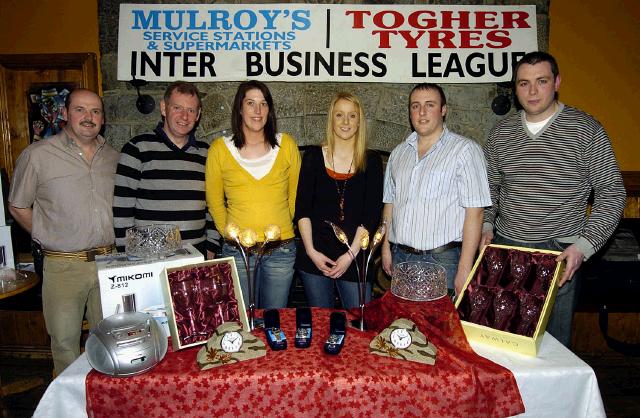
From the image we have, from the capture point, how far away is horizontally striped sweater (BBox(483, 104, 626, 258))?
2030 millimetres

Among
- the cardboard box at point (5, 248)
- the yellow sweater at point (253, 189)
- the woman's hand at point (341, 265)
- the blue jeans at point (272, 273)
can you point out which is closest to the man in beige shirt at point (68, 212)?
the cardboard box at point (5, 248)

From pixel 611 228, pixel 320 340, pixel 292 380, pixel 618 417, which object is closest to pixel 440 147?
pixel 611 228

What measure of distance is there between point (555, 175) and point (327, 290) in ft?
4.23

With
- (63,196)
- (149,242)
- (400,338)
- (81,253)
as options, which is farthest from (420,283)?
(63,196)

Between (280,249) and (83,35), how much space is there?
2577mm

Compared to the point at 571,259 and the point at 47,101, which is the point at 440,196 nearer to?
the point at 571,259

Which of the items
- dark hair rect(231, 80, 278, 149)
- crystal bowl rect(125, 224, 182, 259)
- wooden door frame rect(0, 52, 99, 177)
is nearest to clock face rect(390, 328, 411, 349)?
crystal bowl rect(125, 224, 182, 259)

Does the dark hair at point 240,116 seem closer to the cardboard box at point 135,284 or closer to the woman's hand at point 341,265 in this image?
the woman's hand at point 341,265

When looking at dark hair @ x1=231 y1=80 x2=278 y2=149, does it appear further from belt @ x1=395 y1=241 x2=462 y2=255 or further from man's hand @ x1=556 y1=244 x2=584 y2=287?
man's hand @ x1=556 y1=244 x2=584 y2=287

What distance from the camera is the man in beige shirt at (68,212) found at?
2.41m

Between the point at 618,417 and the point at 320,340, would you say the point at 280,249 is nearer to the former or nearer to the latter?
the point at 320,340

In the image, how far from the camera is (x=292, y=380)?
4.56 feet

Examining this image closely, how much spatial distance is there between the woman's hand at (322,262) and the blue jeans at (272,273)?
165mm

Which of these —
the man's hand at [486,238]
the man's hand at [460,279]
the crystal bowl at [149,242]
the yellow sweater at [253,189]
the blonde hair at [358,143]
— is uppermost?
the blonde hair at [358,143]
